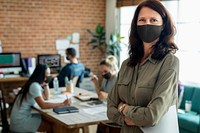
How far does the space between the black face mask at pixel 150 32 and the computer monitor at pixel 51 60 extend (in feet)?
15.4

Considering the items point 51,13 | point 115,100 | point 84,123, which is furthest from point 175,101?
point 51,13

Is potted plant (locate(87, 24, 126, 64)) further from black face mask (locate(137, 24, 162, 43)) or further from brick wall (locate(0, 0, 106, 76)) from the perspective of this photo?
black face mask (locate(137, 24, 162, 43))

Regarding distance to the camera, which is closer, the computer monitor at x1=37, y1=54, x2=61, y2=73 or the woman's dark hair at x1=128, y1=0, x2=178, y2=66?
the woman's dark hair at x1=128, y1=0, x2=178, y2=66

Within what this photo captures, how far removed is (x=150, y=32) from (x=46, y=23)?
16.5 ft

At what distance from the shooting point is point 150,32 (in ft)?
5.17

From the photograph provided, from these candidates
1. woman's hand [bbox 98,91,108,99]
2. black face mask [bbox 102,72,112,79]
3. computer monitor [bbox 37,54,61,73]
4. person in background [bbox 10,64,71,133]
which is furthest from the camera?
computer monitor [bbox 37,54,61,73]

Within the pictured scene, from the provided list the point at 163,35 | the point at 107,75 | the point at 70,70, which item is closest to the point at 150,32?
the point at 163,35

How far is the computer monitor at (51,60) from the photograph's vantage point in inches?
241

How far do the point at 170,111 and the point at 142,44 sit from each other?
1.44 feet

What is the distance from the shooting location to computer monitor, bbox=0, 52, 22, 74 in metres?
5.73

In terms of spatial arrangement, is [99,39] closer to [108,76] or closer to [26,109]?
[108,76]

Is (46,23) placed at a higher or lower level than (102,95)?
higher

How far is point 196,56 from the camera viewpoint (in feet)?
17.2

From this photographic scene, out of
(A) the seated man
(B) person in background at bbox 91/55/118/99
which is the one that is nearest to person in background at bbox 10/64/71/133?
(B) person in background at bbox 91/55/118/99
